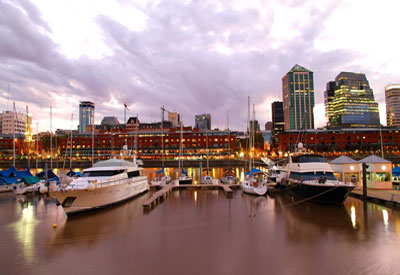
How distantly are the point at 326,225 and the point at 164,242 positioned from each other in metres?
13.2

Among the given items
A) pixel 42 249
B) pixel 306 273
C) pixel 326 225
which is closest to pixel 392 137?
pixel 326 225

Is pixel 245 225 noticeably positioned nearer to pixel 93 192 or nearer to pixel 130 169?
pixel 93 192

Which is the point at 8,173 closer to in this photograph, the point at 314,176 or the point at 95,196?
the point at 95,196

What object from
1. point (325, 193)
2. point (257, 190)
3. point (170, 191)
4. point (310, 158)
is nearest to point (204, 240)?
point (325, 193)

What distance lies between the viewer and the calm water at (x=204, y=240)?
1309 centimetres

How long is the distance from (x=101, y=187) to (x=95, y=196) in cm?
99

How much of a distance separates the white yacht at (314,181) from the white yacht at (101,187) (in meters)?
20.6

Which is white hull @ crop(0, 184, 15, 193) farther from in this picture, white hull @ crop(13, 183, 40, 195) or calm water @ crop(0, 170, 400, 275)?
calm water @ crop(0, 170, 400, 275)

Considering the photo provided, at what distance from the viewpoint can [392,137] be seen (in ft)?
401

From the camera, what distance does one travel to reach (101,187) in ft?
80.0

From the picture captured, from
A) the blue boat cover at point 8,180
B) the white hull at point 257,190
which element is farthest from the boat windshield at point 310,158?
the blue boat cover at point 8,180

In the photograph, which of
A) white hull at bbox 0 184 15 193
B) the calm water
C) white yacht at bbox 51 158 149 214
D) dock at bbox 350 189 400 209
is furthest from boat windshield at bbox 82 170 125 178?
dock at bbox 350 189 400 209

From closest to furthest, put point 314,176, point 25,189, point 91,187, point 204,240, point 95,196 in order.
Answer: point 204,240 < point 91,187 < point 95,196 < point 314,176 < point 25,189

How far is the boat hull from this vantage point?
24.8 m
